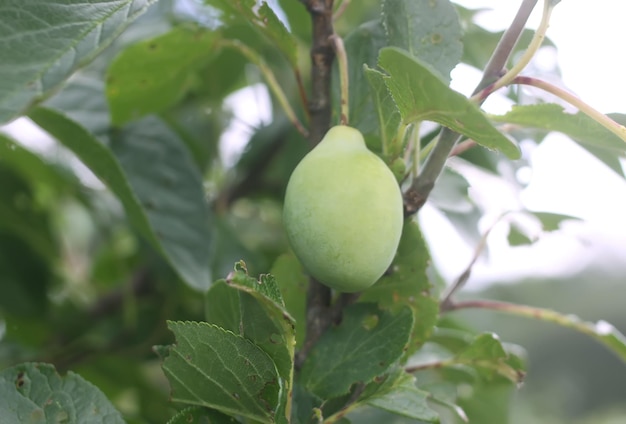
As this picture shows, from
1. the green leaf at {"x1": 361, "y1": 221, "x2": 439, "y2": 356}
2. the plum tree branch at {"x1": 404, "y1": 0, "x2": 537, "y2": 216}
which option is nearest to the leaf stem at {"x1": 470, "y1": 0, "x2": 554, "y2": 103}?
the plum tree branch at {"x1": 404, "y1": 0, "x2": 537, "y2": 216}

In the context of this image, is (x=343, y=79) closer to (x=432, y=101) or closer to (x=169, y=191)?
(x=432, y=101)

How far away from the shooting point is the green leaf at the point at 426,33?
1.41 ft

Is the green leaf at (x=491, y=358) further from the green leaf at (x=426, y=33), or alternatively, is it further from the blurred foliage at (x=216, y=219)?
the green leaf at (x=426, y=33)

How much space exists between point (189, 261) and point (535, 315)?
304mm

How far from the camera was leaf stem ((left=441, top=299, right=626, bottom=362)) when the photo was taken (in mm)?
567

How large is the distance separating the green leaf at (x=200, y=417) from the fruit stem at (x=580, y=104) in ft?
0.83

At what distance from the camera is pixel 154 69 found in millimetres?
656

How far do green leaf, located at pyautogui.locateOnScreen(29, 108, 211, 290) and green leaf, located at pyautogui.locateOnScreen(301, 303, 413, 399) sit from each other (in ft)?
0.66

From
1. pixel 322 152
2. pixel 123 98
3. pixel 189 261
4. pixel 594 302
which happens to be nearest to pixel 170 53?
pixel 123 98

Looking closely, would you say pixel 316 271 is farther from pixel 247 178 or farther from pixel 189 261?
pixel 247 178

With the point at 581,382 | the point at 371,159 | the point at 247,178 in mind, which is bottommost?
the point at 581,382

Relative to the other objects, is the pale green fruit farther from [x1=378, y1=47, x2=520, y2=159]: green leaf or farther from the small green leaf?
the small green leaf

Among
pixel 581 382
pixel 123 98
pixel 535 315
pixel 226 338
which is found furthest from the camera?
pixel 581 382

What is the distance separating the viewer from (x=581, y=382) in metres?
7.17
